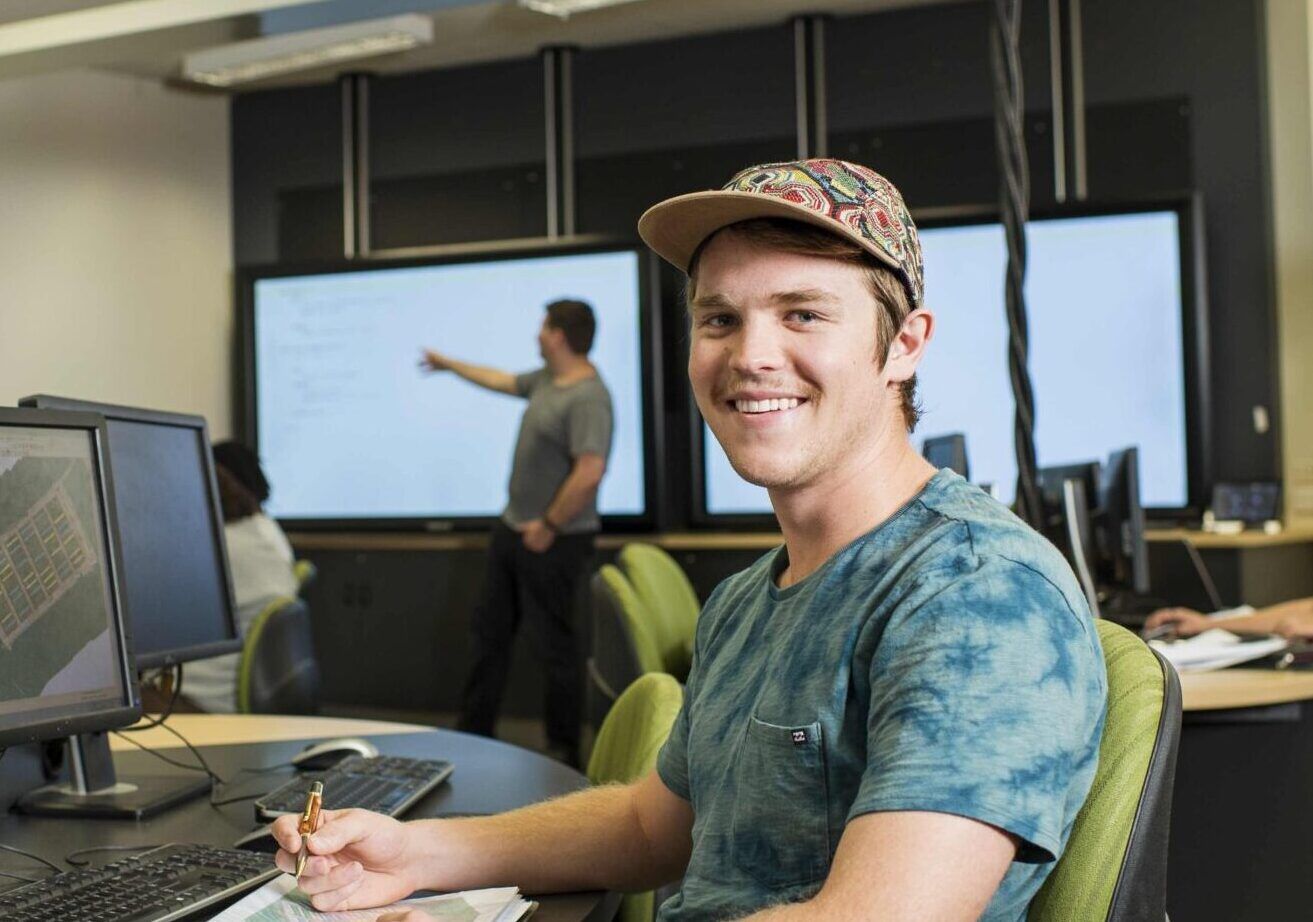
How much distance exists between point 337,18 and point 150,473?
3387 millimetres

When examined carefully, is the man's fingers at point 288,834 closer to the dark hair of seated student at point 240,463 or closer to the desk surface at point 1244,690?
the desk surface at point 1244,690

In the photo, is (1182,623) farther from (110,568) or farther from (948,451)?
(110,568)

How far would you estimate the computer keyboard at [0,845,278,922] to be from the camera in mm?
1234

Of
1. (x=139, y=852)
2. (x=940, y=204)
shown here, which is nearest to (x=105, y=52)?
(x=940, y=204)

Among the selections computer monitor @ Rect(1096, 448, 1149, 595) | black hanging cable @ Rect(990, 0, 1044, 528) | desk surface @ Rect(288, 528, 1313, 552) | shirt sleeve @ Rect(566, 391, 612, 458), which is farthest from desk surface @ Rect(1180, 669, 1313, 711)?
shirt sleeve @ Rect(566, 391, 612, 458)

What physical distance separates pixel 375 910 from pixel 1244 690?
5.52 ft

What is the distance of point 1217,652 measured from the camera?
2.62 m

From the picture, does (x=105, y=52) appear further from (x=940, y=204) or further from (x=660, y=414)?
(x=940, y=204)

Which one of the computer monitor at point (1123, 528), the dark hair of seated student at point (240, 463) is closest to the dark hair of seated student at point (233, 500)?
the dark hair of seated student at point (240, 463)

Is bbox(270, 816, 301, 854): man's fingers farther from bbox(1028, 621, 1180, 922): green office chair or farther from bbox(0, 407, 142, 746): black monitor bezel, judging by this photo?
bbox(1028, 621, 1180, 922): green office chair

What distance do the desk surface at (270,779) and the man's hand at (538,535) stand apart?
8.66 feet

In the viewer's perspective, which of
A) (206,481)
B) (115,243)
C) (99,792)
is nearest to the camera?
(99,792)

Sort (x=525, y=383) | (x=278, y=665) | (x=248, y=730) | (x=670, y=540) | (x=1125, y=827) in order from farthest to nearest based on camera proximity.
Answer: (x=525, y=383) < (x=670, y=540) < (x=278, y=665) < (x=248, y=730) < (x=1125, y=827)

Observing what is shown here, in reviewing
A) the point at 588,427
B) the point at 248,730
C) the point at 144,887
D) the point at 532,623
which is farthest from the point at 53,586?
the point at 532,623
